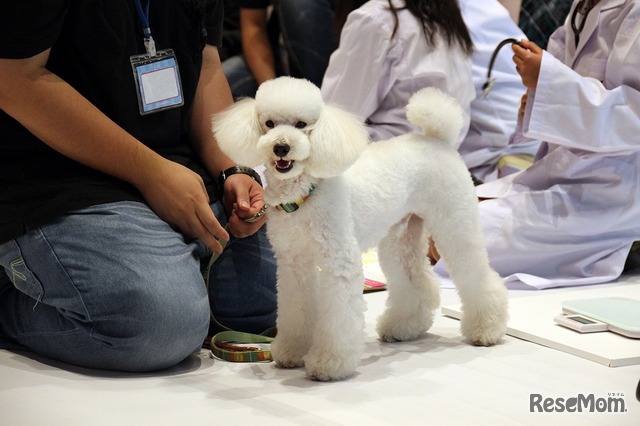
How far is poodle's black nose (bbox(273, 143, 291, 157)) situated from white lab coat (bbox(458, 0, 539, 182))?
1.34 meters

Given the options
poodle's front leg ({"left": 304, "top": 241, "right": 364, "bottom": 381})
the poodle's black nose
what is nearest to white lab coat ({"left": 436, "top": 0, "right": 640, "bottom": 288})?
A: poodle's front leg ({"left": 304, "top": 241, "right": 364, "bottom": 381})

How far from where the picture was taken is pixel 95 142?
1.29 meters

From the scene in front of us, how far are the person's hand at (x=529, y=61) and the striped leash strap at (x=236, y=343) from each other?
0.82 meters

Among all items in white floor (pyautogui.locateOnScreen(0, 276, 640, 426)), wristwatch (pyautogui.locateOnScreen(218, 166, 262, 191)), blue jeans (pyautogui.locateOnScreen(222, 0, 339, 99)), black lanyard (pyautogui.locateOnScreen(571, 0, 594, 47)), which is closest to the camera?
white floor (pyautogui.locateOnScreen(0, 276, 640, 426))

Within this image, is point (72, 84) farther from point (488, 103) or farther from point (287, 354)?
point (488, 103)

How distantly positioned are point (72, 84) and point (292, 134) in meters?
0.43

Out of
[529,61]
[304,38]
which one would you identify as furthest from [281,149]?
[304,38]

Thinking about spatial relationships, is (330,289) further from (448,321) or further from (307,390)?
(448,321)

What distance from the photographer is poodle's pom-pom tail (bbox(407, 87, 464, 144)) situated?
1418 millimetres

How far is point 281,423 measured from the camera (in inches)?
43.7

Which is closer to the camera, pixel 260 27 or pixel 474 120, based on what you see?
pixel 474 120

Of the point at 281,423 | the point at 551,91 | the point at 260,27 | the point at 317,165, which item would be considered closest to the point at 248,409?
the point at 281,423

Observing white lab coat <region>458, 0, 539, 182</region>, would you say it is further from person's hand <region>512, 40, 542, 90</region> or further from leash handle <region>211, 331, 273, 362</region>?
leash handle <region>211, 331, 273, 362</region>

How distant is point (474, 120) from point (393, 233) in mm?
1059
